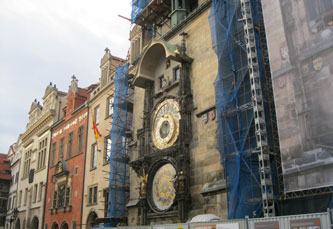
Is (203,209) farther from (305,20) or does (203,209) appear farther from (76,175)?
(76,175)

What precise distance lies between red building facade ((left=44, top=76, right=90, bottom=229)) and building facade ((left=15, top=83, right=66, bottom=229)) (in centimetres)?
222

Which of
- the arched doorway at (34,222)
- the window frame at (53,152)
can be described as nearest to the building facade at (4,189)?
the arched doorway at (34,222)

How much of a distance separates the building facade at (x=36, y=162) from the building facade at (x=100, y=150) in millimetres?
10830

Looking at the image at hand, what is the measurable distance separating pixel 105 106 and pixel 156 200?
13399 millimetres

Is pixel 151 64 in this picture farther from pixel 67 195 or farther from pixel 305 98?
pixel 67 195

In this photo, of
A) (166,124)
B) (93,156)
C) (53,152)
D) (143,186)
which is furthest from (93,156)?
(166,124)

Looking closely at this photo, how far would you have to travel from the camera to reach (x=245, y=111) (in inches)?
612

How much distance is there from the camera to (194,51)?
2009 cm

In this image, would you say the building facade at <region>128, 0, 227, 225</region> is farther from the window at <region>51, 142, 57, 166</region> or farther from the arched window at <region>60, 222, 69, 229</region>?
the window at <region>51, 142, 57, 166</region>

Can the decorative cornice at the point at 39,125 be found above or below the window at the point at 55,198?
above

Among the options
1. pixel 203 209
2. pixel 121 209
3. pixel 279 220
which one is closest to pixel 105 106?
pixel 121 209

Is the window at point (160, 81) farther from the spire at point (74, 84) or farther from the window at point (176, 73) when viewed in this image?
the spire at point (74, 84)

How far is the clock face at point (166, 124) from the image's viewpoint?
64.2 ft

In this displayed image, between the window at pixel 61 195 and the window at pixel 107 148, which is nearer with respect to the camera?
the window at pixel 107 148
